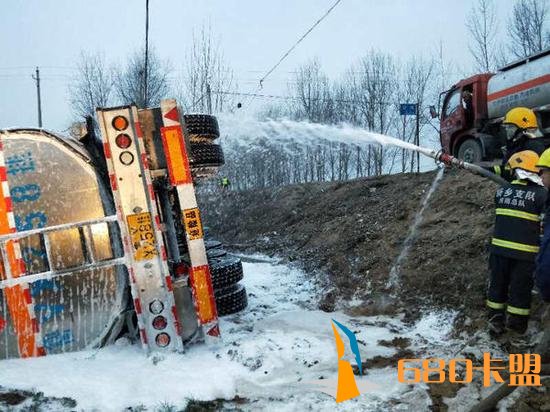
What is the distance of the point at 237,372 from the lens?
148 inches

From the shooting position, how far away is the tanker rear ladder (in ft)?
12.2

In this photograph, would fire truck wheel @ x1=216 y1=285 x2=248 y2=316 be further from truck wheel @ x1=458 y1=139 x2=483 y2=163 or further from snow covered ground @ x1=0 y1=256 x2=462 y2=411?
truck wheel @ x1=458 y1=139 x2=483 y2=163

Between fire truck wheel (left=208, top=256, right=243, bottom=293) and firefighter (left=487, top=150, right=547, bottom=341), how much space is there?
278 centimetres

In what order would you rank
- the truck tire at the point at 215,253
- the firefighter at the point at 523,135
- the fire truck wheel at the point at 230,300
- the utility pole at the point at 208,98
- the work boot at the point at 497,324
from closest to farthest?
the work boot at the point at 497,324 < the firefighter at the point at 523,135 < the fire truck wheel at the point at 230,300 < the truck tire at the point at 215,253 < the utility pole at the point at 208,98

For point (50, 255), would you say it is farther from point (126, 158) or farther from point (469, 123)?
point (469, 123)

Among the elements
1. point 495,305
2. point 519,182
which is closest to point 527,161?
point 519,182

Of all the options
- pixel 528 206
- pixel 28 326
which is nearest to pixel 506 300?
pixel 528 206

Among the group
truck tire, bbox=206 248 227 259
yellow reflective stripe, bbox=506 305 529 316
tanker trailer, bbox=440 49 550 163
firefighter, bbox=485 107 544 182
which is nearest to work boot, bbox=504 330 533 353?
yellow reflective stripe, bbox=506 305 529 316

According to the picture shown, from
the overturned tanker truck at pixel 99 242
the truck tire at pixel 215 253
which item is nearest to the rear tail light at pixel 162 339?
the overturned tanker truck at pixel 99 242

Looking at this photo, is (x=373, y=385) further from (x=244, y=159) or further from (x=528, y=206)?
(x=244, y=159)

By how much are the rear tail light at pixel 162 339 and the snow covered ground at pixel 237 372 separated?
0.34 ft

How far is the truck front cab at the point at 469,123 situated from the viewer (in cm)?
1216

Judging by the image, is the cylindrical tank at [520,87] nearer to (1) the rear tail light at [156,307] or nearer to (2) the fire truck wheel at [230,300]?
(2) the fire truck wheel at [230,300]

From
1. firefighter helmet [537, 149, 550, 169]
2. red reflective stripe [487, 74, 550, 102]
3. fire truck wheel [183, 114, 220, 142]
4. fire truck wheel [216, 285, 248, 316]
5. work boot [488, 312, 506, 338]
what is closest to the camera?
firefighter helmet [537, 149, 550, 169]
